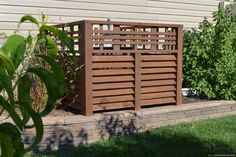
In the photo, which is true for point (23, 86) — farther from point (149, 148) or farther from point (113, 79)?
point (113, 79)

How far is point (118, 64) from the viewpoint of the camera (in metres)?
5.95

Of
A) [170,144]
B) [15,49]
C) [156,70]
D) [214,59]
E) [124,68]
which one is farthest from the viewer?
[214,59]

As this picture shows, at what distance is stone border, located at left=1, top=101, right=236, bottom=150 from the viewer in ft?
16.3

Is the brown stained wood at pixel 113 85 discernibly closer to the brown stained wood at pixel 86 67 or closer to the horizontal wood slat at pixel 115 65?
the brown stained wood at pixel 86 67

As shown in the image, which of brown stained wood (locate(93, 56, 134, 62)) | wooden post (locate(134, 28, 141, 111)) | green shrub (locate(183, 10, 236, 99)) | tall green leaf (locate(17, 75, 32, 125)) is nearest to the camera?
tall green leaf (locate(17, 75, 32, 125))

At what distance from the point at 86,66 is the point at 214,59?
3052 millimetres

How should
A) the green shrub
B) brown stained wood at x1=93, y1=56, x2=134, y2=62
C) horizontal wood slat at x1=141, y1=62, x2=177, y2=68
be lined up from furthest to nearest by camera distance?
the green shrub, horizontal wood slat at x1=141, y1=62, x2=177, y2=68, brown stained wood at x1=93, y1=56, x2=134, y2=62

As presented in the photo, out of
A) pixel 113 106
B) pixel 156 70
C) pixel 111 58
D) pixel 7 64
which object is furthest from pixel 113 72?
pixel 7 64

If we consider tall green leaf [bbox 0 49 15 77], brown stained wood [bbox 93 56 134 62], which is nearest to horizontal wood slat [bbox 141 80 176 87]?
brown stained wood [bbox 93 56 134 62]

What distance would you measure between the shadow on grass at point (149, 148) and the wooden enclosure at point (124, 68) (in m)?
0.65

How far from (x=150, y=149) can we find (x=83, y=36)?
5.81 ft

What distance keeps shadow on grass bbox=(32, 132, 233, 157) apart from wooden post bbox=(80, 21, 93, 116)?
577 mm

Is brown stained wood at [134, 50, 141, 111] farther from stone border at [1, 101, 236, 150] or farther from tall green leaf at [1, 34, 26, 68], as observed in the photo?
tall green leaf at [1, 34, 26, 68]

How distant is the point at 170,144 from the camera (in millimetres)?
5184
